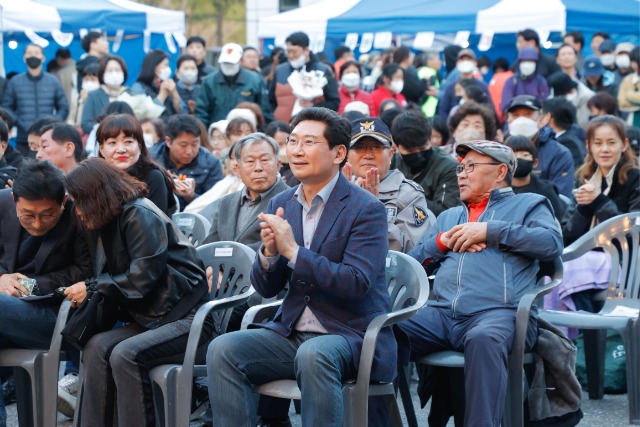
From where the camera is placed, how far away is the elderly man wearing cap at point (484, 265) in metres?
4.65

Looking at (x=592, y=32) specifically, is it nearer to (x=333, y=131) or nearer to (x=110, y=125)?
(x=110, y=125)

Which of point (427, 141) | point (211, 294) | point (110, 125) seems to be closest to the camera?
point (211, 294)

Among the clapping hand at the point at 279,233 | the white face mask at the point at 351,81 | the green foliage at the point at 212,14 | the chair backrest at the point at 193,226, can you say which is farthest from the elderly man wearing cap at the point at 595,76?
the green foliage at the point at 212,14

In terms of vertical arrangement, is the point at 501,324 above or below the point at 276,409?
above

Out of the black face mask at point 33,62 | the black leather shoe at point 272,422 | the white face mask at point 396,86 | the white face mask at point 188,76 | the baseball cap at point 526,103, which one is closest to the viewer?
the black leather shoe at point 272,422

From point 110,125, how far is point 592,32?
12.3m

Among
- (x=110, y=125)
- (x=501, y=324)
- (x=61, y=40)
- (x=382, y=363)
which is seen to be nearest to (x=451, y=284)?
(x=501, y=324)

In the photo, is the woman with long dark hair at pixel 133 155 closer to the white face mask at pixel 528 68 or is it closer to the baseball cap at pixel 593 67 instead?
the white face mask at pixel 528 68

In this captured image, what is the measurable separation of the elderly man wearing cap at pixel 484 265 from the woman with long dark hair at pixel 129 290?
1.06m

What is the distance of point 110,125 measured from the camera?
20.1ft

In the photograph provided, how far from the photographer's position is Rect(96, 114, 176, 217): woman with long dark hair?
237 inches

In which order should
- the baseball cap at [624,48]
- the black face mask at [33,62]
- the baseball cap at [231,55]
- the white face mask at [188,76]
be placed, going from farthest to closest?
the baseball cap at [624,48]
the white face mask at [188,76]
the black face mask at [33,62]
the baseball cap at [231,55]

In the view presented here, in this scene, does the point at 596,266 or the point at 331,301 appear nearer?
the point at 331,301

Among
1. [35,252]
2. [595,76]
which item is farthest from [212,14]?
[35,252]
